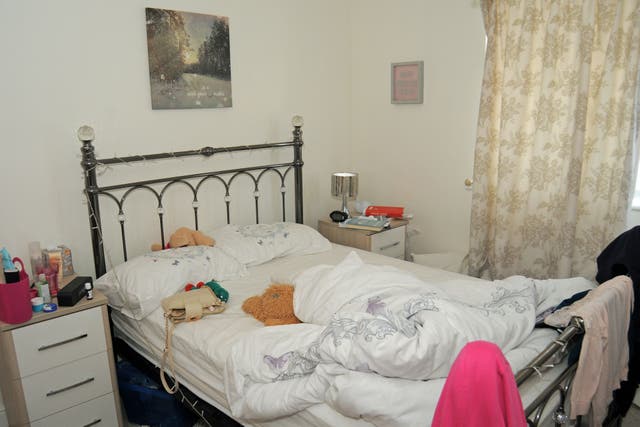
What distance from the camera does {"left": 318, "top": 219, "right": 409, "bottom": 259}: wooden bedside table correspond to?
328 centimetres

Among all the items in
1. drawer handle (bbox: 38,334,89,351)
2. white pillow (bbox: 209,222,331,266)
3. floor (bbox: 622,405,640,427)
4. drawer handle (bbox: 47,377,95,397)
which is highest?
white pillow (bbox: 209,222,331,266)

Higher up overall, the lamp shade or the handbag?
the lamp shade

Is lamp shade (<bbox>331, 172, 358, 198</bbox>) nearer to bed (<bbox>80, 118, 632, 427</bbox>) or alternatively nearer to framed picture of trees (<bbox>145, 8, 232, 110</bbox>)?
bed (<bbox>80, 118, 632, 427</bbox>)

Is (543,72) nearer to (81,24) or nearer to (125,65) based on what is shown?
(125,65)

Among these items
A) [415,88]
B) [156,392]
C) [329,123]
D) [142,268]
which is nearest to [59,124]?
[142,268]

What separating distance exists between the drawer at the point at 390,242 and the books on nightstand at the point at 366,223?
0.16 feet

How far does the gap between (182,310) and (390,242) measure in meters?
1.57

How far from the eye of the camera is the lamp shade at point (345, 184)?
343 cm

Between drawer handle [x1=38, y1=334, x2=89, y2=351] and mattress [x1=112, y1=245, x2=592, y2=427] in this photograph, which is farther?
drawer handle [x1=38, y1=334, x2=89, y2=351]

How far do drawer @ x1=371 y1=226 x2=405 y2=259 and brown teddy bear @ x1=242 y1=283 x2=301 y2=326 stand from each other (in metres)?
1.05

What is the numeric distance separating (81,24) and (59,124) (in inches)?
19.6

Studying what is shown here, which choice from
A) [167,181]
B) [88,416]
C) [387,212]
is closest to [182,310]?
[88,416]

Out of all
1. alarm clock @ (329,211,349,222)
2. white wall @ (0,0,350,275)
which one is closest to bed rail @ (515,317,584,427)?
alarm clock @ (329,211,349,222)

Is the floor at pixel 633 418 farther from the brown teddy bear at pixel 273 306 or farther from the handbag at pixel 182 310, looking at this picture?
the handbag at pixel 182 310
